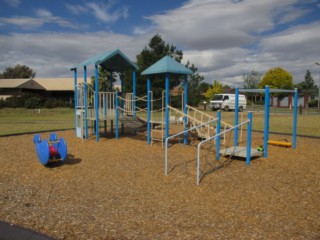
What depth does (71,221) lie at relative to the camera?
3.62 metres

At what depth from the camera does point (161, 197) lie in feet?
14.7

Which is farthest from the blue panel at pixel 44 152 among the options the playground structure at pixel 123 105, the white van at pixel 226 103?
the white van at pixel 226 103

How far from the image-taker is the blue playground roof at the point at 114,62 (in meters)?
9.72

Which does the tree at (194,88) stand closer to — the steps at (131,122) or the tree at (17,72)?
the steps at (131,122)

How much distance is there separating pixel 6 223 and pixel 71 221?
769mm

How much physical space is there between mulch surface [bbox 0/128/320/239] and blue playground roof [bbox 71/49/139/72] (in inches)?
143

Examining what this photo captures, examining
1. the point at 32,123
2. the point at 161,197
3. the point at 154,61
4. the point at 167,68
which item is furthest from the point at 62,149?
the point at 154,61

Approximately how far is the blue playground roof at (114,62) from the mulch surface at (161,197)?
3.63 m

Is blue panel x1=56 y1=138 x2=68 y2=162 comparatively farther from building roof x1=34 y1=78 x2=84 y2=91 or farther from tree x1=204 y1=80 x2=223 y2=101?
tree x1=204 y1=80 x2=223 y2=101

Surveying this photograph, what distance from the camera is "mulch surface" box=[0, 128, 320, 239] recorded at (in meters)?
3.42

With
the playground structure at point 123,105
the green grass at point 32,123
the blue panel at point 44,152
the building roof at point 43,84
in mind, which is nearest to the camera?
the blue panel at point 44,152

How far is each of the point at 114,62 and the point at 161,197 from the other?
7489mm

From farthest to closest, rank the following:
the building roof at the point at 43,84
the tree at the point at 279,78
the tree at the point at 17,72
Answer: the tree at the point at 17,72, the tree at the point at 279,78, the building roof at the point at 43,84

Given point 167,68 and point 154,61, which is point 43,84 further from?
point 167,68
